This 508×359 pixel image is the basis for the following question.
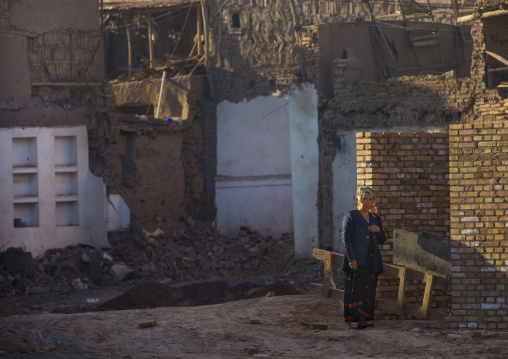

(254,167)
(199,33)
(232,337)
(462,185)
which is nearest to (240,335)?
(232,337)

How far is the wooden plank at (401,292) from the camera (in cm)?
925

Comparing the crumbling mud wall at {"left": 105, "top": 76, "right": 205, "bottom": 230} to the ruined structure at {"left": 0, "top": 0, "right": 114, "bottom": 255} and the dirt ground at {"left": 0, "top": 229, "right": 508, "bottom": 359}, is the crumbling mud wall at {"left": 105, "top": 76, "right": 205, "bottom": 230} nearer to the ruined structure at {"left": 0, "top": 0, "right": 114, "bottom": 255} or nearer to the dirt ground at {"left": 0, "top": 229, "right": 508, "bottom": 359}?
the ruined structure at {"left": 0, "top": 0, "right": 114, "bottom": 255}

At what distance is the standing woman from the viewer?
359 inches

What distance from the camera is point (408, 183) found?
32.3 ft

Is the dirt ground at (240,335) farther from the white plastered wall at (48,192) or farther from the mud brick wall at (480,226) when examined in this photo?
the white plastered wall at (48,192)

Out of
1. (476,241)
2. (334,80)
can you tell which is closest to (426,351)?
(476,241)

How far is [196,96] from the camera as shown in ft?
72.7

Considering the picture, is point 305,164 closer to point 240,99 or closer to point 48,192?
point 48,192

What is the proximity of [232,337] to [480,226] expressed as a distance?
8.92 ft

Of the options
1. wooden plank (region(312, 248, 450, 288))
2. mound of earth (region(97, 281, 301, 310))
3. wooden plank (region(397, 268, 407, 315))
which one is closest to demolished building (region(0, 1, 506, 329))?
wooden plank (region(312, 248, 450, 288))

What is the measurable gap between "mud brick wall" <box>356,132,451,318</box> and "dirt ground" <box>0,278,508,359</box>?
751 mm

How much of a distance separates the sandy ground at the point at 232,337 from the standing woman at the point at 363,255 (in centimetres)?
27

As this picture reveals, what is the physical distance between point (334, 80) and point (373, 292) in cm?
697

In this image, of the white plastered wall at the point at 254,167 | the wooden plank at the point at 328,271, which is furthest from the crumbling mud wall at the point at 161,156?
the wooden plank at the point at 328,271
